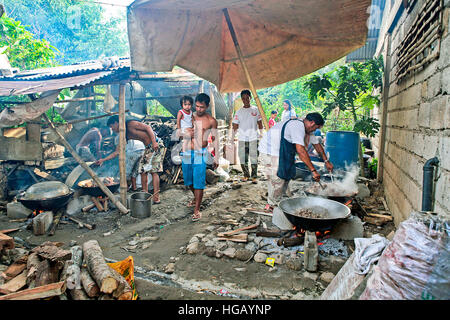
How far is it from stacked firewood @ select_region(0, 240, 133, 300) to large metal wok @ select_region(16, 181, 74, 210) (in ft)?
7.27

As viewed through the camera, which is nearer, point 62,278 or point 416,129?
point 62,278

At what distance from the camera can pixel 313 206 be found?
4.02 meters

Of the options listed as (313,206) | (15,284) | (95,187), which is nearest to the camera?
(15,284)

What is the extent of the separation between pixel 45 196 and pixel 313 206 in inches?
183

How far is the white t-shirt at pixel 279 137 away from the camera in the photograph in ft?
14.3

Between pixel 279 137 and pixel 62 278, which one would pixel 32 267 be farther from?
pixel 279 137

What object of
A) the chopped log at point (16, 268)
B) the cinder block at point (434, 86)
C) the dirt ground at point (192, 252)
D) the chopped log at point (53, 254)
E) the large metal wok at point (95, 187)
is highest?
the cinder block at point (434, 86)

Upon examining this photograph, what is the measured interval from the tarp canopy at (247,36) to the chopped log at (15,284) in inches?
113

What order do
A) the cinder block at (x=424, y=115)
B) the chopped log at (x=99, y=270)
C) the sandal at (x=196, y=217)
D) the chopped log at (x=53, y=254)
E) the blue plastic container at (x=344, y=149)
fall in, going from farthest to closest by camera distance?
the blue plastic container at (x=344, y=149) → the sandal at (x=196, y=217) → the cinder block at (x=424, y=115) → the chopped log at (x=53, y=254) → the chopped log at (x=99, y=270)

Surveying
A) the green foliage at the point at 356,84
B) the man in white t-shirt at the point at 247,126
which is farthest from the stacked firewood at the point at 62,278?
the green foliage at the point at 356,84

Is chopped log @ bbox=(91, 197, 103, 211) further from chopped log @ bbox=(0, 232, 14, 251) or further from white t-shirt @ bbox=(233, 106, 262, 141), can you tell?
white t-shirt @ bbox=(233, 106, 262, 141)

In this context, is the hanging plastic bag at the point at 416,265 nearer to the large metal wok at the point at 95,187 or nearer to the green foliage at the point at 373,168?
the large metal wok at the point at 95,187

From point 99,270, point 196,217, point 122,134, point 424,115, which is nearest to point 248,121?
point 196,217

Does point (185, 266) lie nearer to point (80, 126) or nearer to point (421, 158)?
point (421, 158)
